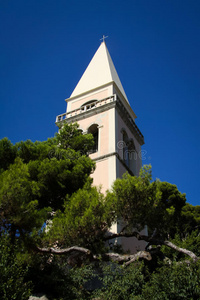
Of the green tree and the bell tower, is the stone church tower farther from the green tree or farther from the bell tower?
the green tree

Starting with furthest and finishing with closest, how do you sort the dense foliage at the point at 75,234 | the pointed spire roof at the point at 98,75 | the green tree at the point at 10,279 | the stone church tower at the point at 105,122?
1. the pointed spire roof at the point at 98,75
2. the stone church tower at the point at 105,122
3. the dense foliage at the point at 75,234
4. the green tree at the point at 10,279

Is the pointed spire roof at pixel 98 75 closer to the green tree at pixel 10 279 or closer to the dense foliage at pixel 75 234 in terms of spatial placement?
the dense foliage at pixel 75 234

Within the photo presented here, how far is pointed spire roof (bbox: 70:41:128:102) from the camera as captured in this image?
22.8m

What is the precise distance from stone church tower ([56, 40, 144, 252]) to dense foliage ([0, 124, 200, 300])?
7.97 feet

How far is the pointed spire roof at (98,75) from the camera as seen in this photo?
74.7 ft

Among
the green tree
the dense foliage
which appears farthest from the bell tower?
the green tree

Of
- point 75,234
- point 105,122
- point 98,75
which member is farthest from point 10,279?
point 98,75

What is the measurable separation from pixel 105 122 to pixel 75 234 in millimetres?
9746

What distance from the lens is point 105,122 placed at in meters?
18.6

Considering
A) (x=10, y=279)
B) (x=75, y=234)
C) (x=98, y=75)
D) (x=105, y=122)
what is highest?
(x=98, y=75)

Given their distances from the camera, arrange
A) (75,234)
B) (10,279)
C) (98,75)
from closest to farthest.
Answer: (10,279) → (75,234) → (98,75)

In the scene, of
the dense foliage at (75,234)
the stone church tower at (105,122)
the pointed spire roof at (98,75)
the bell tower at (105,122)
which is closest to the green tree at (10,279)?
the dense foliage at (75,234)

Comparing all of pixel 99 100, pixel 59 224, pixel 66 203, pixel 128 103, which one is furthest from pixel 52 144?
pixel 128 103

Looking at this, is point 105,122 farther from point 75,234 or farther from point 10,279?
point 10,279
